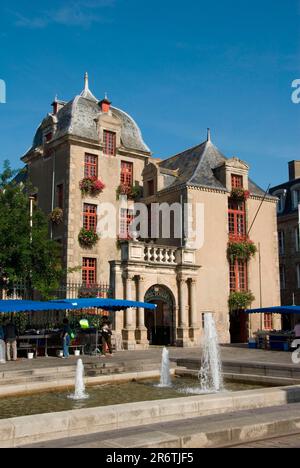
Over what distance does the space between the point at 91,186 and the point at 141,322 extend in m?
8.33

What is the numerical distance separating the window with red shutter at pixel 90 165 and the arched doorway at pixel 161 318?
7.64 metres

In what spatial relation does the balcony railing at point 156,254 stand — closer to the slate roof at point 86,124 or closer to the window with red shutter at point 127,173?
the window with red shutter at point 127,173

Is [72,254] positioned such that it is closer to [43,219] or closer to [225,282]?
[43,219]

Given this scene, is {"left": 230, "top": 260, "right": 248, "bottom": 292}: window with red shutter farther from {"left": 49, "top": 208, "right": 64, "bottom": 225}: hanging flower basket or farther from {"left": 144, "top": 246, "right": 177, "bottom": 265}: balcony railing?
{"left": 49, "top": 208, "right": 64, "bottom": 225}: hanging flower basket

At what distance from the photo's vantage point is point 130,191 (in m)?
29.8

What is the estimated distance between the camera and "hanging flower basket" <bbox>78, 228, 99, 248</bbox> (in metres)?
27.4

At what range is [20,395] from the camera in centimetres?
1170

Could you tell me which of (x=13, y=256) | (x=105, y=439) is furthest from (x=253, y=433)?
(x=13, y=256)

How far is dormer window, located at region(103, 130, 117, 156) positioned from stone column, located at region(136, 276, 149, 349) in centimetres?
893

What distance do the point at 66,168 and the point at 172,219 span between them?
631cm

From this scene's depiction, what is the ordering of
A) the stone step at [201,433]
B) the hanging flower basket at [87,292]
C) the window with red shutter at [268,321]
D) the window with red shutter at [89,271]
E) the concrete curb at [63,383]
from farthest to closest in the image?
the window with red shutter at [268,321] < the window with red shutter at [89,271] < the hanging flower basket at [87,292] < the concrete curb at [63,383] < the stone step at [201,433]

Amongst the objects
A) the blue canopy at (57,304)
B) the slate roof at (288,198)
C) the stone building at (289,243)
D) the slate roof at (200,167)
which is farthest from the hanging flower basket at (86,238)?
the slate roof at (288,198)

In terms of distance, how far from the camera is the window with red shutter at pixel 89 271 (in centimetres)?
2752

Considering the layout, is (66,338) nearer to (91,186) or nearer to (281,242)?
(91,186)
